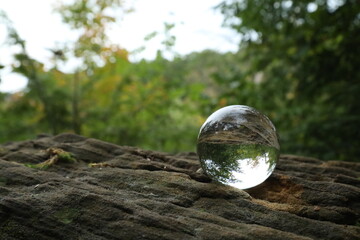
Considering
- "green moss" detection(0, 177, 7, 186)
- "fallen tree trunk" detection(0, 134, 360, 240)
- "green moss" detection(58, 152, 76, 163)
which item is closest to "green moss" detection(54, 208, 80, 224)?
"fallen tree trunk" detection(0, 134, 360, 240)

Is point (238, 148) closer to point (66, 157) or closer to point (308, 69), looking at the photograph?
point (66, 157)

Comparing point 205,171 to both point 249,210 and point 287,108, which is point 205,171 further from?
point 287,108

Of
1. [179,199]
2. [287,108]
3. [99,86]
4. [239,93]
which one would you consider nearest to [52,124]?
[99,86]

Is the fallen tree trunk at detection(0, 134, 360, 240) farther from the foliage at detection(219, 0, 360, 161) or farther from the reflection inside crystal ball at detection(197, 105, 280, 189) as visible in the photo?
the foliage at detection(219, 0, 360, 161)

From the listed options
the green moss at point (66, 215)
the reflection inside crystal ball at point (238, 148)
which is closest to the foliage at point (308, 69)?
the reflection inside crystal ball at point (238, 148)

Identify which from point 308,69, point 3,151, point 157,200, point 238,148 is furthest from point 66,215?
point 308,69
